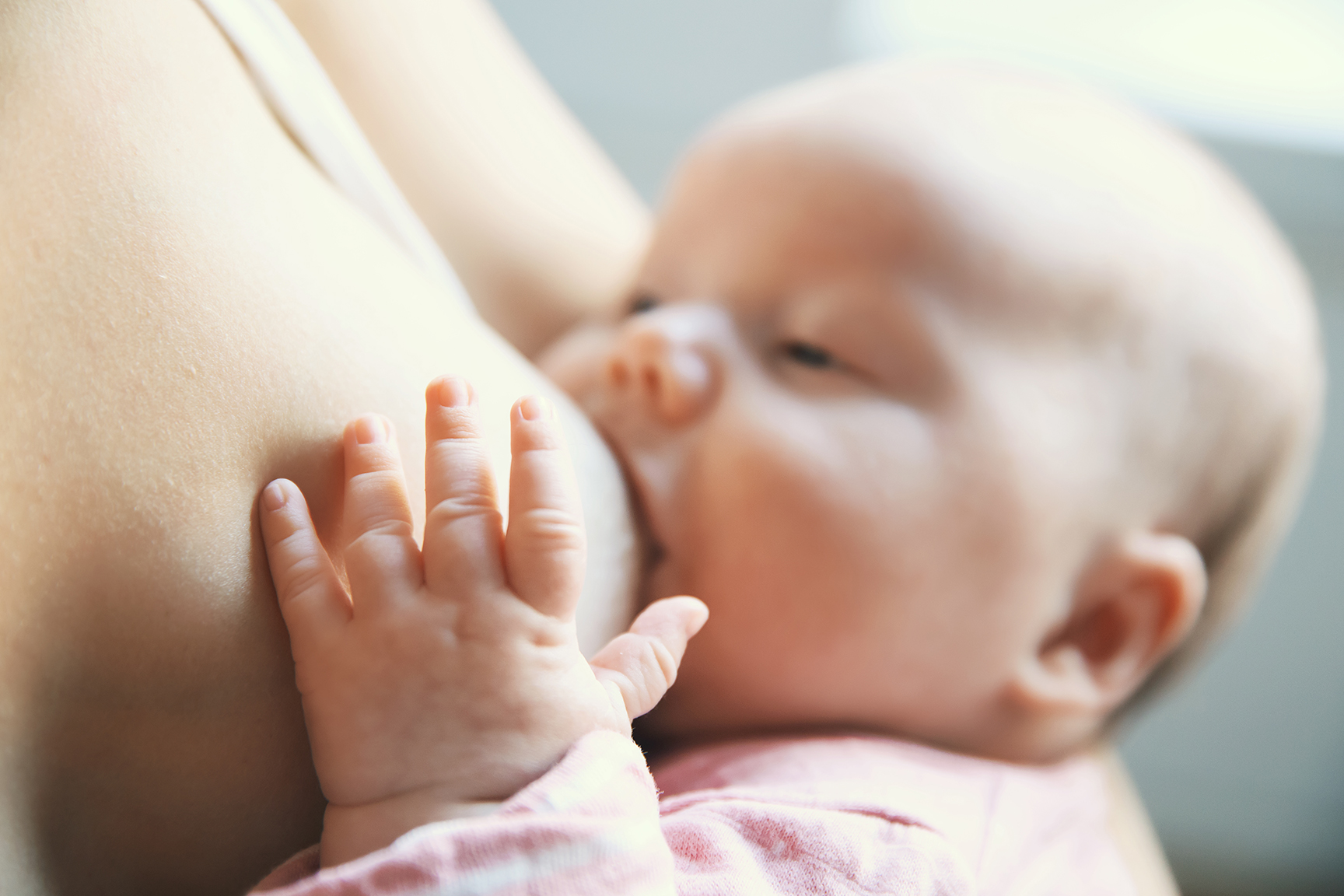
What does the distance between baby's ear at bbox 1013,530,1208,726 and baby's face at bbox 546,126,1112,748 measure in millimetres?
33

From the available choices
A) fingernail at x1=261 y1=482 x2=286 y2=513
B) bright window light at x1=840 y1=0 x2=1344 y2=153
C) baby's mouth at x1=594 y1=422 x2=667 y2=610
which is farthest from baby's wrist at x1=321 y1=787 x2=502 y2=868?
bright window light at x1=840 y1=0 x2=1344 y2=153

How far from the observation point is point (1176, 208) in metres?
0.78

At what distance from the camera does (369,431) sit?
0.46 meters

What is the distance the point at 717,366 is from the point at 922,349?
0.14m

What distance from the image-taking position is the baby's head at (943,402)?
67 cm

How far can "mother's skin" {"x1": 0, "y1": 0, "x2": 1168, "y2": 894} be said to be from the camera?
0.38 meters

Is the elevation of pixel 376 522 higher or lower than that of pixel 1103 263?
higher

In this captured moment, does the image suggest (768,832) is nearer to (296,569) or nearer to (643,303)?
(296,569)

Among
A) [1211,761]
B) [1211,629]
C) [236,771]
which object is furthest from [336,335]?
[1211,761]

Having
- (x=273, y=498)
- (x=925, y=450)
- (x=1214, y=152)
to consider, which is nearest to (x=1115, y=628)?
(x=925, y=450)

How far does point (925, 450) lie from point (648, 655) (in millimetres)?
Answer: 277

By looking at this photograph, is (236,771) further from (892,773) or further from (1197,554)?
(1197,554)

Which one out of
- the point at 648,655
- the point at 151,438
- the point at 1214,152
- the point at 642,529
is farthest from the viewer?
the point at 1214,152

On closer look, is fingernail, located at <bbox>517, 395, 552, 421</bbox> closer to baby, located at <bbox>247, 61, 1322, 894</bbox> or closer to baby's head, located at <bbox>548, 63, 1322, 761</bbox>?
baby, located at <bbox>247, 61, 1322, 894</bbox>
